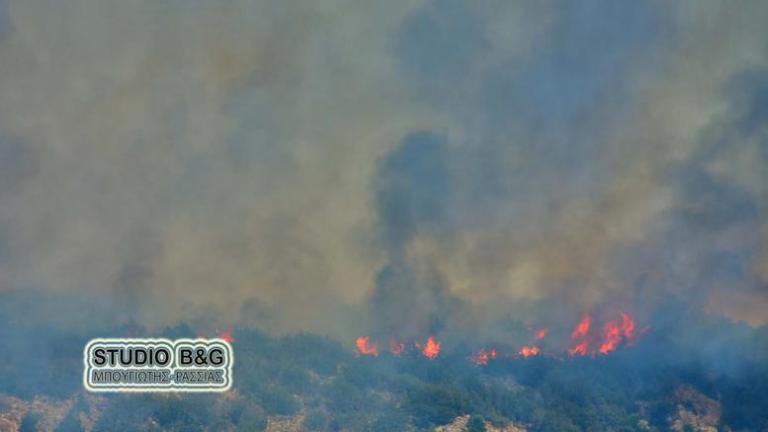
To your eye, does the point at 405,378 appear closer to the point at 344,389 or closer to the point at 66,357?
the point at 344,389

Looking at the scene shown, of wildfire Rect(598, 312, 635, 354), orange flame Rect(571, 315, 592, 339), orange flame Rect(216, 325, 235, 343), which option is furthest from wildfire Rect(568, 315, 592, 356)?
orange flame Rect(216, 325, 235, 343)

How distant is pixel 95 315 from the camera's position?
153ft

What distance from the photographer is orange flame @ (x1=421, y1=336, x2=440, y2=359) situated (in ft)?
147

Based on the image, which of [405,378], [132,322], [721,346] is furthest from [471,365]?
[132,322]

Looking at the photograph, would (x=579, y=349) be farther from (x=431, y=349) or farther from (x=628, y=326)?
(x=431, y=349)

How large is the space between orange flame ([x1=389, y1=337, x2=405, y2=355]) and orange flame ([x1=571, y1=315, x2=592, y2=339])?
32.6 feet

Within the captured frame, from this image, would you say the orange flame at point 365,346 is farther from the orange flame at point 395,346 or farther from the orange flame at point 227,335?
the orange flame at point 227,335

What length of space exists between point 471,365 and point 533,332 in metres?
6.53

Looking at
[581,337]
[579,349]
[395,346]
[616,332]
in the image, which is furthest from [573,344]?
[395,346]

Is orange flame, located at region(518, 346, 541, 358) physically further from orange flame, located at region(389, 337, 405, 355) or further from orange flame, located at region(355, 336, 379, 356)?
orange flame, located at region(355, 336, 379, 356)

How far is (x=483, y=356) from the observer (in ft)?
148

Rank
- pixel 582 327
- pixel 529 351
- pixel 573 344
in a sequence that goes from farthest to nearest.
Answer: pixel 582 327 → pixel 573 344 → pixel 529 351

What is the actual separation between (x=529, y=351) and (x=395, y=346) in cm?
750

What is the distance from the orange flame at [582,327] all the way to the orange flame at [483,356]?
5127 millimetres
